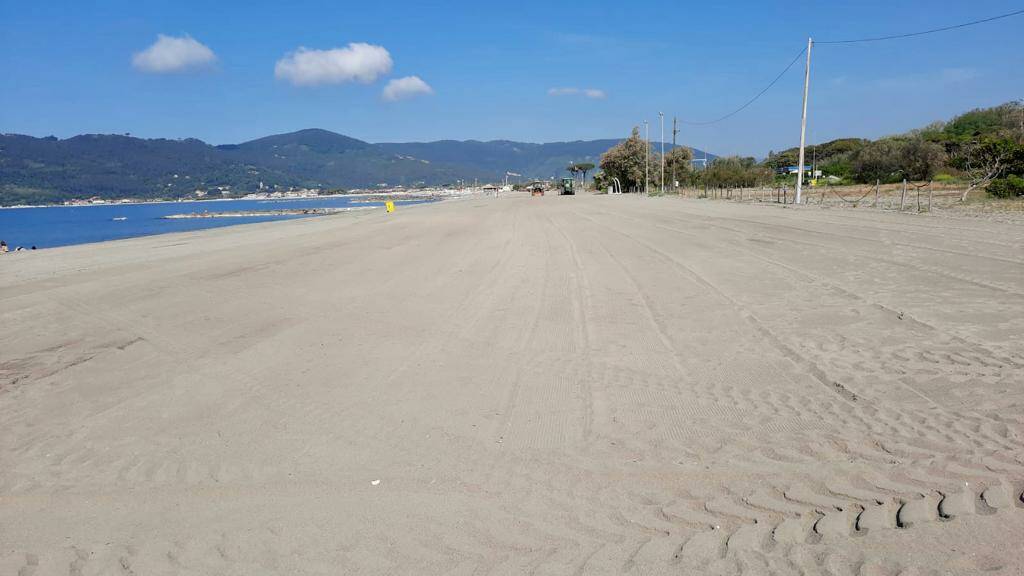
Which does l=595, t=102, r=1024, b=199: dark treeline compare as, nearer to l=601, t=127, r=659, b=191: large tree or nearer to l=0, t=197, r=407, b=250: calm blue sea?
l=601, t=127, r=659, b=191: large tree

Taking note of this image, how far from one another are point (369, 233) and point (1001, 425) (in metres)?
21.9

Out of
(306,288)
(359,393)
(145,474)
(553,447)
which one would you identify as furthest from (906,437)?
(306,288)

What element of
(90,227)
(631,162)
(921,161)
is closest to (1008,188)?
(921,161)

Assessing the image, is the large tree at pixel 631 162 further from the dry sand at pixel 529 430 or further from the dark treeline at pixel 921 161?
the dry sand at pixel 529 430

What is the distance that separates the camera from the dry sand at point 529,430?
3135mm

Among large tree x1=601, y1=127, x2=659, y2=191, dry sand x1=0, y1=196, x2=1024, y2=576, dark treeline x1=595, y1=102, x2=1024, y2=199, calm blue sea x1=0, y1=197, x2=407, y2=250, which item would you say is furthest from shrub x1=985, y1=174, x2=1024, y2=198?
large tree x1=601, y1=127, x2=659, y2=191

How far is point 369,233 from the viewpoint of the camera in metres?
24.0

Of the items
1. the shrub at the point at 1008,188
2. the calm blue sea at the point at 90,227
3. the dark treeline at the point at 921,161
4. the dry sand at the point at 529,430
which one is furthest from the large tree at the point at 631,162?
the dry sand at the point at 529,430

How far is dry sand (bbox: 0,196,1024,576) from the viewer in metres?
3.13

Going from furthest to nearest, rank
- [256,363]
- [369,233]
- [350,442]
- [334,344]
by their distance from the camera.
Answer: [369,233]
[334,344]
[256,363]
[350,442]

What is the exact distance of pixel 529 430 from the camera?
4570mm

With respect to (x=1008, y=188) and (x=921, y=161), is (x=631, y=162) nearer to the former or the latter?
(x=921, y=161)

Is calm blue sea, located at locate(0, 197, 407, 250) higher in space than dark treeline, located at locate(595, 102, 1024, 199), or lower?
lower

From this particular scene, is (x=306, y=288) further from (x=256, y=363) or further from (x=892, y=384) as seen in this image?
(x=892, y=384)
